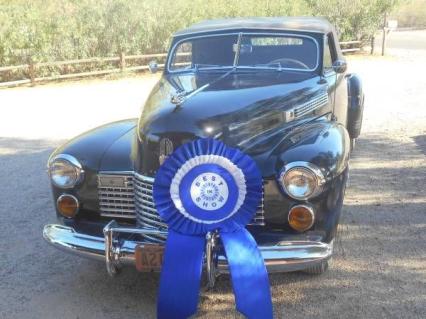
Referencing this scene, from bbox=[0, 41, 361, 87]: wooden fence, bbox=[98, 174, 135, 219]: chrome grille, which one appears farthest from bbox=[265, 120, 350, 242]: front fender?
bbox=[0, 41, 361, 87]: wooden fence

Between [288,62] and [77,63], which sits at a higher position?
[288,62]

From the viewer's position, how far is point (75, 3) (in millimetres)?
17531

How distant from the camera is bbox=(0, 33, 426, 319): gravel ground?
3.66m

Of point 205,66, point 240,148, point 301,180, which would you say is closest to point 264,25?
point 205,66

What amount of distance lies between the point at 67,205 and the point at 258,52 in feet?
6.94

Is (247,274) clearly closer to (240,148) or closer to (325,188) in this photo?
(325,188)

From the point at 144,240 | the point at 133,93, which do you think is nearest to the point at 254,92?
the point at 144,240

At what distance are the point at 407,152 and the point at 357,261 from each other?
3.39 metres

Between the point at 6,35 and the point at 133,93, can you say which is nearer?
the point at 133,93

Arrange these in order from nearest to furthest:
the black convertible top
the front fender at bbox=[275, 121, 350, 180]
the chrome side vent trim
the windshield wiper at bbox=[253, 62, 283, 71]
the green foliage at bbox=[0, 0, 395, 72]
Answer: the front fender at bbox=[275, 121, 350, 180] < the chrome side vent trim < the windshield wiper at bbox=[253, 62, 283, 71] < the black convertible top < the green foliage at bbox=[0, 0, 395, 72]

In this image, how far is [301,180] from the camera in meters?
3.39

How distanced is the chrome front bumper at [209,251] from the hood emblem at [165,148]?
18.2 inches

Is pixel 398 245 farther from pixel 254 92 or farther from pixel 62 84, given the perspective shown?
pixel 62 84

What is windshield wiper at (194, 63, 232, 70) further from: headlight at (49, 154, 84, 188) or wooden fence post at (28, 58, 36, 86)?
wooden fence post at (28, 58, 36, 86)
